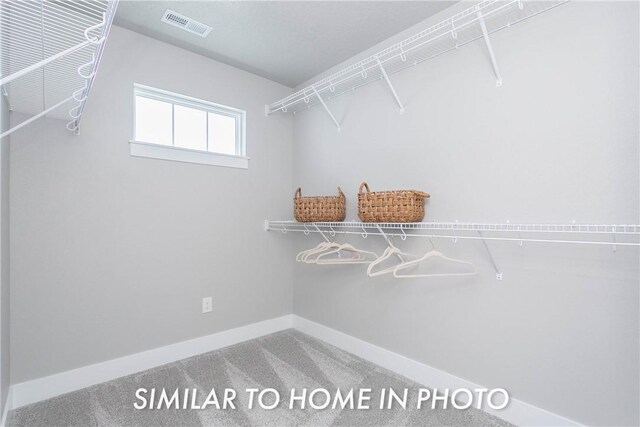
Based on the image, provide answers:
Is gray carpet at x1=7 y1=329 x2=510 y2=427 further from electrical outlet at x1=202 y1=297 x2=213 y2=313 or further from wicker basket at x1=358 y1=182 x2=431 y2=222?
wicker basket at x1=358 y1=182 x2=431 y2=222

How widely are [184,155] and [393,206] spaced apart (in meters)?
1.49

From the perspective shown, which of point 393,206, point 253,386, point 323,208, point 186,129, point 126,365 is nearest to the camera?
point 393,206

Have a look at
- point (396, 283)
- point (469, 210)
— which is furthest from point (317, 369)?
point (469, 210)

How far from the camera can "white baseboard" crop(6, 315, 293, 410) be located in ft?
5.71

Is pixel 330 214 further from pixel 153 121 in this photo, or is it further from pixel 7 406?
pixel 7 406

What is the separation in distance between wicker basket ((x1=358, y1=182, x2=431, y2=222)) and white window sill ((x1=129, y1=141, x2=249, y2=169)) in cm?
113

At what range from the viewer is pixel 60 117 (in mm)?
1830

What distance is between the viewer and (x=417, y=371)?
197cm

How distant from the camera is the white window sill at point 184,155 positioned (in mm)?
2107

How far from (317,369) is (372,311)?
52 centimetres

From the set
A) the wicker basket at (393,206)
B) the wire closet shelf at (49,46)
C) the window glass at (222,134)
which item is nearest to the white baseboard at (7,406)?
the wire closet shelf at (49,46)

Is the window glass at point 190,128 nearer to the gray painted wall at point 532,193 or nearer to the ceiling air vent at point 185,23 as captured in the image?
the ceiling air vent at point 185,23

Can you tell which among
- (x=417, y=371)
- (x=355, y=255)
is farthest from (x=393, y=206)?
(x=417, y=371)

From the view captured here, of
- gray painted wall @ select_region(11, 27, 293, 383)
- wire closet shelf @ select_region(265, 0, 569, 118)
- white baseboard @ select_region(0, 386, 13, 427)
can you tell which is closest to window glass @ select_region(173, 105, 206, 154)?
gray painted wall @ select_region(11, 27, 293, 383)
